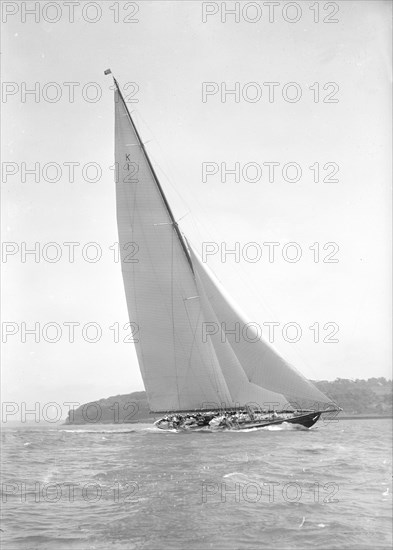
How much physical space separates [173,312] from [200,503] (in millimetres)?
22861

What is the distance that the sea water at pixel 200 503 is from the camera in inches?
396

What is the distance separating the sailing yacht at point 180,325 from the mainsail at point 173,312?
0.18 feet

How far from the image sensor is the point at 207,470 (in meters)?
18.1

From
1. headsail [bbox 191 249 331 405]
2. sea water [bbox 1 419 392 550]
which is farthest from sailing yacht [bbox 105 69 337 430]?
sea water [bbox 1 419 392 550]

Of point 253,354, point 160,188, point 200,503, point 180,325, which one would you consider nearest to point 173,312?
point 180,325

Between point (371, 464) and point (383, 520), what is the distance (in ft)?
32.0

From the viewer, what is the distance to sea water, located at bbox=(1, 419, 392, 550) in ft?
33.0

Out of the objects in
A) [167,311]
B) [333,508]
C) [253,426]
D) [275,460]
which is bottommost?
[253,426]

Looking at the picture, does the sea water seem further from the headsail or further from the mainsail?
the mainsail

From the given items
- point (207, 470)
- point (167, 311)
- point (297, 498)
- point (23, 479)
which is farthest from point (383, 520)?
point (167, 311)

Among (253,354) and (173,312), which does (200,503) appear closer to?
(253,354)

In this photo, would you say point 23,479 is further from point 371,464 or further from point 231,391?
point 231,391

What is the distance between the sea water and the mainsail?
1303 cm

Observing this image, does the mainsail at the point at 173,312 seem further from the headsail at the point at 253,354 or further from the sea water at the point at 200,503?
the sea water at the point at 200,503
